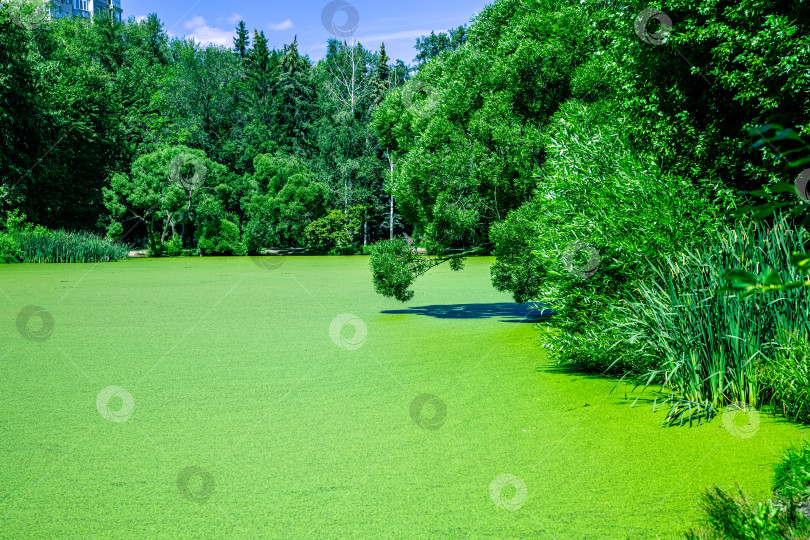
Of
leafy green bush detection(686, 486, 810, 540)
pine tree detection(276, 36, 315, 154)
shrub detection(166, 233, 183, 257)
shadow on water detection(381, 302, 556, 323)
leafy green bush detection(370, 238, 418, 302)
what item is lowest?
shrub detection(166, 233, 183, 257)

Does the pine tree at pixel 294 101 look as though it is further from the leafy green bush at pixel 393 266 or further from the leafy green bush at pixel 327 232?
the leafy green bush at pixel 393 266

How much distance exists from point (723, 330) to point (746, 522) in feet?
7.88

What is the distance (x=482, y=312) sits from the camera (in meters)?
11.2

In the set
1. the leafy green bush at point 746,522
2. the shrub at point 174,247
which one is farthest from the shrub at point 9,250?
the leafy green bush at point 746,522

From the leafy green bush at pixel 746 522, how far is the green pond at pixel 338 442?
0.56 ft

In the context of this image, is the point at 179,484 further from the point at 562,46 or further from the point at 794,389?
the point at 562,46

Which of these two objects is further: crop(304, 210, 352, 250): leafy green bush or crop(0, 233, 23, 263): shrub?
crop(304, 210, 352, 250): leafy green bush

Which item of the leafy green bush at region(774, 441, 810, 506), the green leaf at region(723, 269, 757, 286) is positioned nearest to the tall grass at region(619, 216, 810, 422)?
the leafy green bush at region(774, 441, 810, 506)

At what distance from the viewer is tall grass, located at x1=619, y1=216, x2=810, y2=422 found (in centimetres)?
462

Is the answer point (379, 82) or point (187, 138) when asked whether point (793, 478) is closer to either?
point (379, 82)

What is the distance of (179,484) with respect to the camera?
11.5 feet

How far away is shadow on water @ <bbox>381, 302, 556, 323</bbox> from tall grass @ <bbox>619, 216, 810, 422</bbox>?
5146mm

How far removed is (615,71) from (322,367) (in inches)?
165

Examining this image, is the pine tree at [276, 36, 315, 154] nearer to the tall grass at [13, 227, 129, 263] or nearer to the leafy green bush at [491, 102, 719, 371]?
the tall grass at [13, 227, 129, 263]
